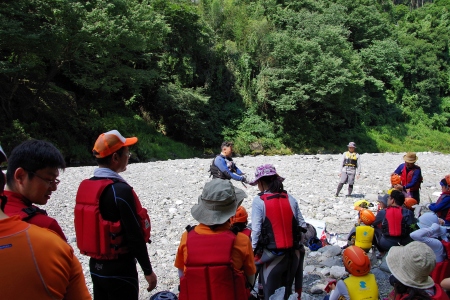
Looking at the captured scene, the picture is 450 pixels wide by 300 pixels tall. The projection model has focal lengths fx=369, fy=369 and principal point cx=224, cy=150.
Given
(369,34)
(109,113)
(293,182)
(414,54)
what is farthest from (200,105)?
(414,54)

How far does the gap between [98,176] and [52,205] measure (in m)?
7.14

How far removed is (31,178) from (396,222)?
14.1 ft

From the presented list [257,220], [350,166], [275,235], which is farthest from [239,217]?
[350,166]

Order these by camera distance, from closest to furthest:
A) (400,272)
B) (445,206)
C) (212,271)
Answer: (212,271)
(400,272)
(445,206)

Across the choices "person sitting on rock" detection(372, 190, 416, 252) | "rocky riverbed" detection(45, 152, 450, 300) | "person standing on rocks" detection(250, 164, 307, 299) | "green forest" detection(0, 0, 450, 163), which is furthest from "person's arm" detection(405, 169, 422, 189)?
"green forest" detection(0, 0, 450, 163)

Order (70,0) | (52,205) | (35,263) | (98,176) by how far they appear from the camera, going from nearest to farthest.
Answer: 1. (35,263)
2. (98,176)
3. (52,205)
4. (70,0)

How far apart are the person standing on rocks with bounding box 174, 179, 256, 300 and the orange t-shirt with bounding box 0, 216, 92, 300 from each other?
3.02ft

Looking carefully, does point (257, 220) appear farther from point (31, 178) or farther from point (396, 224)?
point (396, 224)

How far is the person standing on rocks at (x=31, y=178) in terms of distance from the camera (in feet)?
6.22

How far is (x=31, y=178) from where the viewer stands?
1929 millimetres

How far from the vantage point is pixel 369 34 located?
37406 millimetres

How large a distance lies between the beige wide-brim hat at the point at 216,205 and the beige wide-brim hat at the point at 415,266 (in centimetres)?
117

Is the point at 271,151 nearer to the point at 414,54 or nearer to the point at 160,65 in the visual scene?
the point at 160,65

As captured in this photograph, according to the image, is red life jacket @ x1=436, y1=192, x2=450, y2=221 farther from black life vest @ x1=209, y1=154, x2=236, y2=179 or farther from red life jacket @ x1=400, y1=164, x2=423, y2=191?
black life vest @ x1=209, y1=154, x2=236, y2=179
